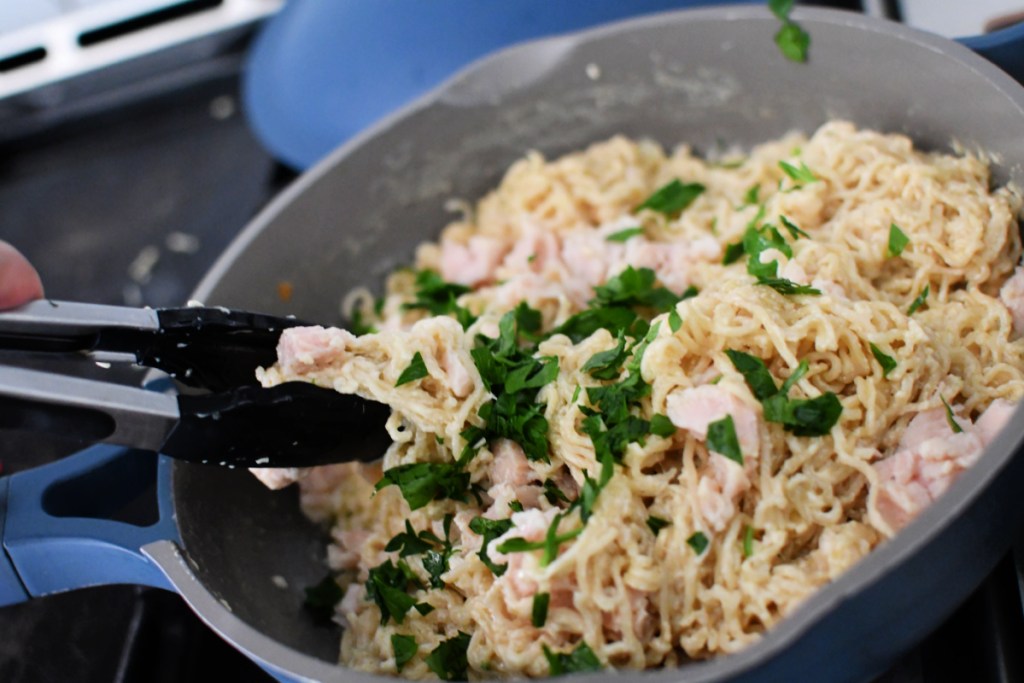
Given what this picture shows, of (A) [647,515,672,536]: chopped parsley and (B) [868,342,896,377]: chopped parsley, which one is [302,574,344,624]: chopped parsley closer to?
(A) [647,515,672,536]: chopped parsley

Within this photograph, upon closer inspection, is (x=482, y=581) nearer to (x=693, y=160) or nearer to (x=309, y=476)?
(x=309, y=476)

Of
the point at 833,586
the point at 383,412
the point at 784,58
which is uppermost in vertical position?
the point at 784,58

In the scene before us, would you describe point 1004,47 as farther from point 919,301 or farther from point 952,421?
point 952,421

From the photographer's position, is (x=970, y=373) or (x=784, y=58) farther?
(x=784, y=58)

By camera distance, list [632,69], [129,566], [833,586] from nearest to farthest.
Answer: [833,586] → [129,566] → [632,69]

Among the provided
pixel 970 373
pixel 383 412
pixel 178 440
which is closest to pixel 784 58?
pixel 970 373

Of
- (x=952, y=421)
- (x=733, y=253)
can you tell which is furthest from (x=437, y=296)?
(x=952, y=421)

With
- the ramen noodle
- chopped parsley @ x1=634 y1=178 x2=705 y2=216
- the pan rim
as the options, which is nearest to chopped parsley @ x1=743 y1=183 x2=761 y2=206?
the ramen noodle
